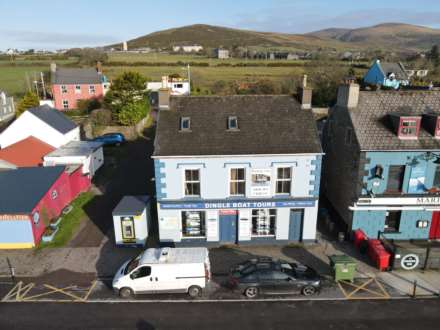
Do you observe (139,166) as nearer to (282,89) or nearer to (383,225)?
(383,225)

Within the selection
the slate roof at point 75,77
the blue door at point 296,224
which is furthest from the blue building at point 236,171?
the slate roof at point 75,77

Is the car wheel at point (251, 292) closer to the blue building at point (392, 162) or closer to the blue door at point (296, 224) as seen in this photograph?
the blue door at point (296, 224)

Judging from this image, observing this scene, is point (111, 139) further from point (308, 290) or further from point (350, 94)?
point (308, 290)

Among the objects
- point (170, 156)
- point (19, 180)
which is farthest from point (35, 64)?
point (170, 156)

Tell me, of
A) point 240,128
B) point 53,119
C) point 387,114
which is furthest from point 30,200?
point 387,114

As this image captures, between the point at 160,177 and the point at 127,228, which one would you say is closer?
the point at 160,177

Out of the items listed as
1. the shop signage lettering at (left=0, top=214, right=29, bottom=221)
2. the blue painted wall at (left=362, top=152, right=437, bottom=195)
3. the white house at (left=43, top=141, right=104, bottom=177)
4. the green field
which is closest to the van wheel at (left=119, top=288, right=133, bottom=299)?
the shop signage lettering at (left=0, top=214, right=29, bottom=221)

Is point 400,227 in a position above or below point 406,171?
below
